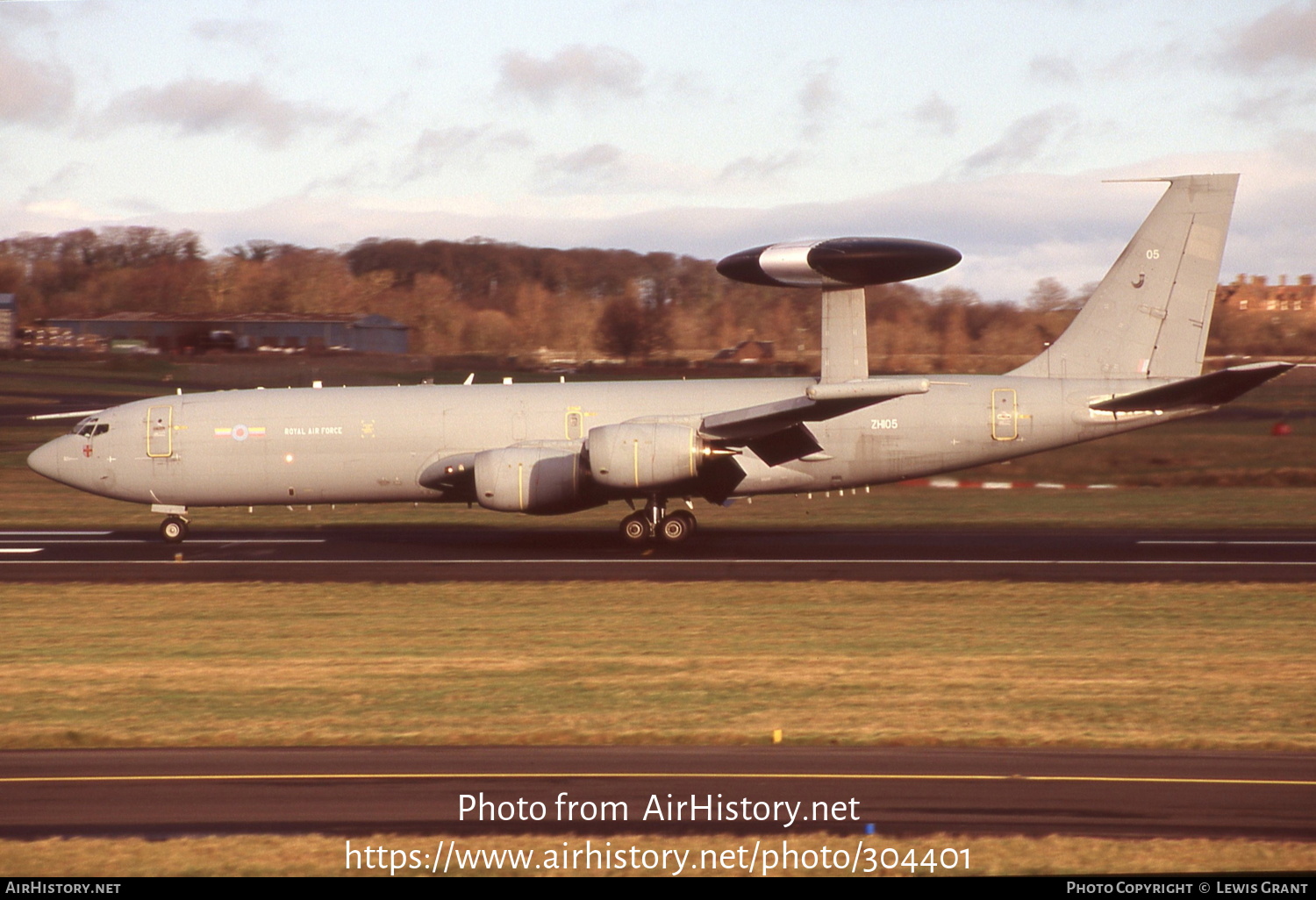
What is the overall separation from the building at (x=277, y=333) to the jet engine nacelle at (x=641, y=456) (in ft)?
193

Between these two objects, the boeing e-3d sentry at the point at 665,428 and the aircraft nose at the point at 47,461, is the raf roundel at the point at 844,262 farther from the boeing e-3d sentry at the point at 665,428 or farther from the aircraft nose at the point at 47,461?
the aircraft nose at the point at 47,461

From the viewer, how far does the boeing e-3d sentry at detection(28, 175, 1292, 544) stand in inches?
1134

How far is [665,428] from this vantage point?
28656 millimetres

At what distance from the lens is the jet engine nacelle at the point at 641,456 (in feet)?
92.9

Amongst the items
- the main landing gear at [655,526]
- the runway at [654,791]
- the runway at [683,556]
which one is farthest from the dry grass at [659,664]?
the main landing gear at [655,526]

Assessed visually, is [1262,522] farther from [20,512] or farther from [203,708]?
[20,512]

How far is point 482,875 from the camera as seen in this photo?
9.14 m

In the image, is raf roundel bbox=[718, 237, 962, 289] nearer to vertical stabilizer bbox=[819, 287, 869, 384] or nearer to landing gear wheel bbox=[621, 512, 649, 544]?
vertical stabilizer bbox=[819, 287, 869, 384]

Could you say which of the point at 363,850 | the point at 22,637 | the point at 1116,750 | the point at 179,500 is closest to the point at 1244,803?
the point at 1116,750

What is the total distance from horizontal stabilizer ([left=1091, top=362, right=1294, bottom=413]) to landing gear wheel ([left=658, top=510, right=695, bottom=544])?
974cm

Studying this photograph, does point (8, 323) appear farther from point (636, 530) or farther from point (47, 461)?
point (636, 530)

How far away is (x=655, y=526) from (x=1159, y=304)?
12.9m

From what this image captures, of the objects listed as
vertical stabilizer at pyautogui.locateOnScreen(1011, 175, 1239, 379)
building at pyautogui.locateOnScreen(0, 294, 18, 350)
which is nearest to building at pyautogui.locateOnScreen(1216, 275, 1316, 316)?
vertical stabilizer at pyautogui.locateOnScreen(1011, 175, 1239, 379)

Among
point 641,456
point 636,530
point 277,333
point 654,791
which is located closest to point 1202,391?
point 641,456
